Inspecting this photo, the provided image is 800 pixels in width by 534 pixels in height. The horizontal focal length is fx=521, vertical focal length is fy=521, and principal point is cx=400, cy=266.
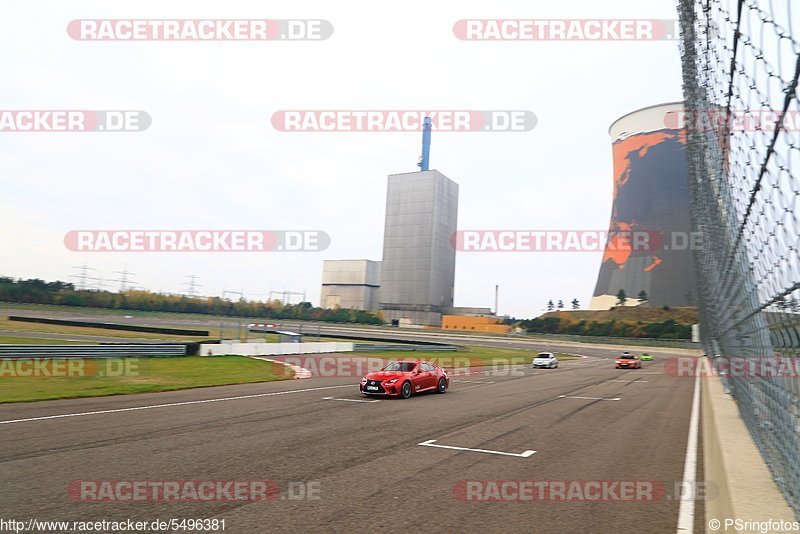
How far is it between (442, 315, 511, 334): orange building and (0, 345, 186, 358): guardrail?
90684mm

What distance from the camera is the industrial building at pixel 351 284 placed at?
458ft

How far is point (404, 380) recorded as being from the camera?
51.3 ft

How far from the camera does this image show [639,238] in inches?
3223

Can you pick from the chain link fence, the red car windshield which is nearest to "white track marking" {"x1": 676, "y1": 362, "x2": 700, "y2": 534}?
the chain link fence

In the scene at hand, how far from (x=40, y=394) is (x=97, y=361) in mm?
8074

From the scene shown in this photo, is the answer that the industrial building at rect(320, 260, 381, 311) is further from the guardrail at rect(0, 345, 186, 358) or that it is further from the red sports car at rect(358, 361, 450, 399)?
the red sports car at rect(358, 361, 450, 399)

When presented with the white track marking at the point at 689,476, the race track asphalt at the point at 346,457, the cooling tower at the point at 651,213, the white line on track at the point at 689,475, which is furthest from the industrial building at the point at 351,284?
the white track marking at the point at 689,476

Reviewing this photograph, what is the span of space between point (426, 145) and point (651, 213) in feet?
207

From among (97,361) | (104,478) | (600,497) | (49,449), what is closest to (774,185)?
(600,497)

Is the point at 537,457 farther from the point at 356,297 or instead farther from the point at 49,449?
the point at 356,297

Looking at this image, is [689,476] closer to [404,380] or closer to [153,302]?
[404,380]

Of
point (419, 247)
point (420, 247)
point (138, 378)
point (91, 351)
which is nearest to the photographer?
point (138, 378)

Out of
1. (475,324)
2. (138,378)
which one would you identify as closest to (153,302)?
(475,324)

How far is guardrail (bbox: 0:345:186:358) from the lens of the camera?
1842cm
